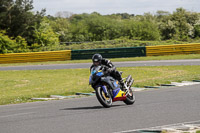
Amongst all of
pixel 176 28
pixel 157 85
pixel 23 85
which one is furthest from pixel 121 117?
pixel 176 28

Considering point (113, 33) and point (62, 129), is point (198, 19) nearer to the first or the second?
point (113, 33)

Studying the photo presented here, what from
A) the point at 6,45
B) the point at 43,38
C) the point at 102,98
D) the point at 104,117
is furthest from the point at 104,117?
the point at 43,38

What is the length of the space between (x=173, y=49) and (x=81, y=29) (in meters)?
60.9

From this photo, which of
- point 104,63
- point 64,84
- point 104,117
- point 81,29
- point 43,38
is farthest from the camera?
point 81,29

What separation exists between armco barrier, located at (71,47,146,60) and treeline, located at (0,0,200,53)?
946 cm

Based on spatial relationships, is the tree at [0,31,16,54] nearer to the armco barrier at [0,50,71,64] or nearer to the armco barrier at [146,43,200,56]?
the armco barrier at [0,50,71,64]

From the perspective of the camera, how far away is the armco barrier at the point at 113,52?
121 ft

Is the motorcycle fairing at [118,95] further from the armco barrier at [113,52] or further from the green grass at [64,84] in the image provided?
the armco barrier at [113,52]

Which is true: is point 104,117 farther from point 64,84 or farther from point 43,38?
point 43,38

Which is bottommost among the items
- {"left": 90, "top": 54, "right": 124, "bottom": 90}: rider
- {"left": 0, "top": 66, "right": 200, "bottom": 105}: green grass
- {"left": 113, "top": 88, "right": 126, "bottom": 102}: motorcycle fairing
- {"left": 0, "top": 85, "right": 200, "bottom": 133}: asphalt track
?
{"left": 0, "top": 66, "right": 200, "bottom": 105}: green grass

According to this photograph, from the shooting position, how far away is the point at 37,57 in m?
40.0

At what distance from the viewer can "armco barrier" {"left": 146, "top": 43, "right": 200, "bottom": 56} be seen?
35.8 m

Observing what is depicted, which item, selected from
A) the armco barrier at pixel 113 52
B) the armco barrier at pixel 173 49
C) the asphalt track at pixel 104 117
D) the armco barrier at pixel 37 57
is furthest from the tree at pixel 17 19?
the asphalt track at pixel 104 117

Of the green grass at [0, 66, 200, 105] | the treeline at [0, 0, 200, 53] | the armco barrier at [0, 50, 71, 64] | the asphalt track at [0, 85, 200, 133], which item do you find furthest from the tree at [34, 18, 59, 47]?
the asphalt track at [0, 85, 200, 133]
